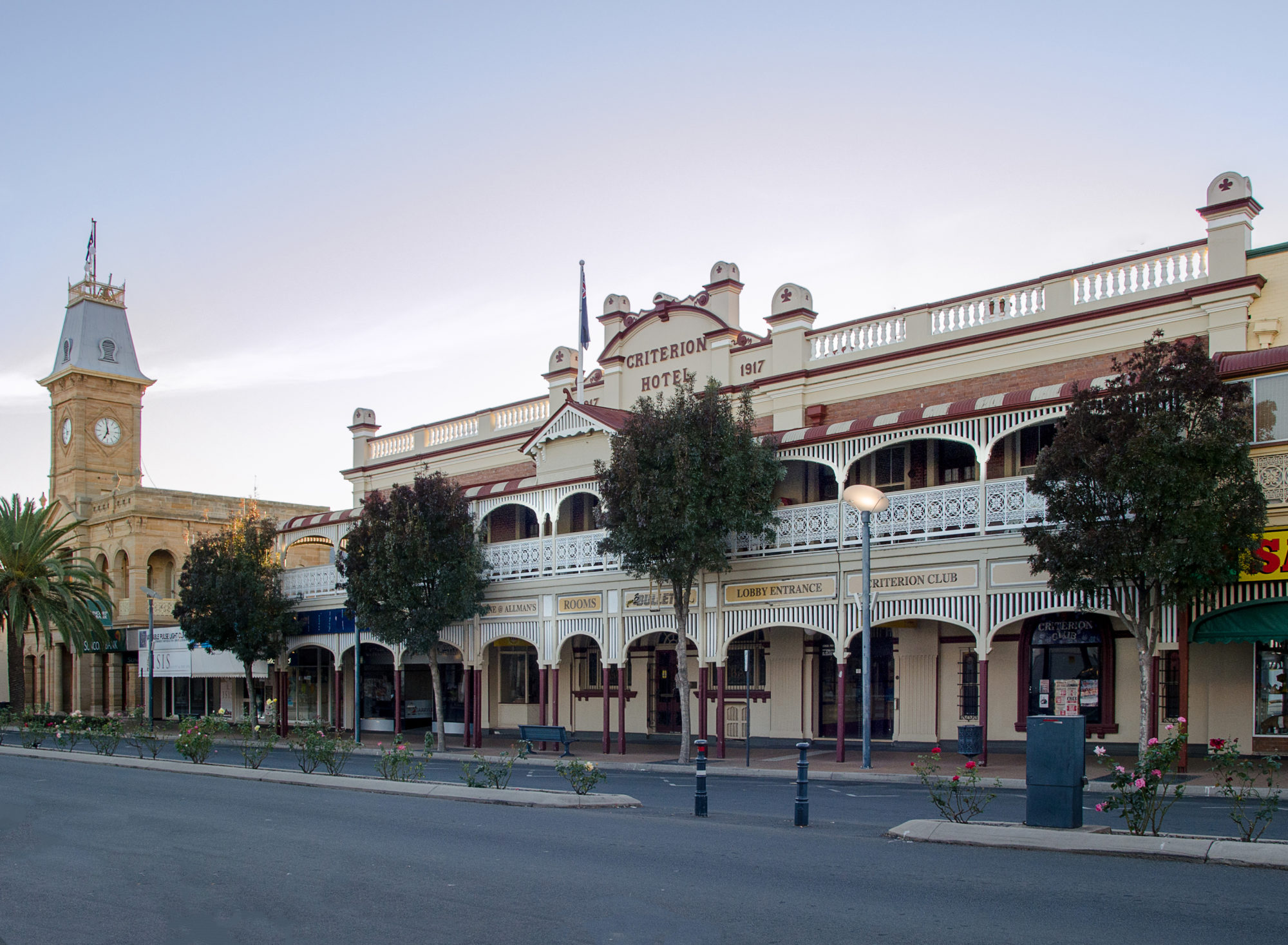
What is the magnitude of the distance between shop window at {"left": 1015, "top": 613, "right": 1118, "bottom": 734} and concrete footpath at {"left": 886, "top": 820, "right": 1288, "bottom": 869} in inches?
469

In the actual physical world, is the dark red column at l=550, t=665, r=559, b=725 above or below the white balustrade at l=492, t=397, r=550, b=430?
below

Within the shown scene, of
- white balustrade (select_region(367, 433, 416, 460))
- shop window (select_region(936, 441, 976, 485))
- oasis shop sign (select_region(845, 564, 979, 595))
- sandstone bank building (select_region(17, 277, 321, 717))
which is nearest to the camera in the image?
oasis shop sign (select_region(845, 564, 979, 595))

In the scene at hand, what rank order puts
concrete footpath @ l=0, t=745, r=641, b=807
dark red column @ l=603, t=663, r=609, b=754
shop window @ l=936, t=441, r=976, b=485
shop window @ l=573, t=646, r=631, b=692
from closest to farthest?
concrete footpath @ l=0, t=745, r=641, b=807 → shop window @ l=936, t=441, r=976, b=485 → dark red column @ l=603, t=663, r=609, b=754 → shop window @ l=573, t=646, r=631, b=692

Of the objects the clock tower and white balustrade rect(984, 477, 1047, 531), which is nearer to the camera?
white balustrade rect(984, 477, 1047, 531)

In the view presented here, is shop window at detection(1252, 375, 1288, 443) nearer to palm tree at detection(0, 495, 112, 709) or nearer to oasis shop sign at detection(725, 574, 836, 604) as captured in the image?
oasis shop sign at detection(725, 574, 836, 604)

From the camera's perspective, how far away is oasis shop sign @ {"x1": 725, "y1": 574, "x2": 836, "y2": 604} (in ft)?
81.0

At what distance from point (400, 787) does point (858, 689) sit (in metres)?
12.7

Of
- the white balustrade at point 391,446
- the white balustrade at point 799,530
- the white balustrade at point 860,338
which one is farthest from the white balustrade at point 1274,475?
the white balustrade at point 391,446

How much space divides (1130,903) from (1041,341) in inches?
688

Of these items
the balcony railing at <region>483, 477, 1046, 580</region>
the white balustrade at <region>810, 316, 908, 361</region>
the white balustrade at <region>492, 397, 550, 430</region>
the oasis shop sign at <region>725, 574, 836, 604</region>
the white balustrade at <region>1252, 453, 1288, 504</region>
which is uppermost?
the white balustrade at <region>810, 316, 908, 361</region>

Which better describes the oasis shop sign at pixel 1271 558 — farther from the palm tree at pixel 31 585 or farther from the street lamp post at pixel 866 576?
the palm tree at pixel 31 585

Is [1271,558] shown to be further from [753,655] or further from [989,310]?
[753,655]

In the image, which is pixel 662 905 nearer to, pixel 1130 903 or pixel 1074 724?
pixel 1130 903

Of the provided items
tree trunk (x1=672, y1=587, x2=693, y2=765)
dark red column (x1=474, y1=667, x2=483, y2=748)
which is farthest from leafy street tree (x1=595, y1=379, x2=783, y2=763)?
dark red column (x1=474, y1=667, x2=483, y2=748)
